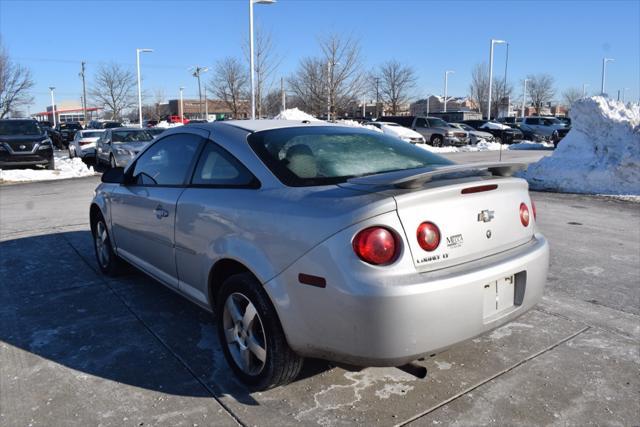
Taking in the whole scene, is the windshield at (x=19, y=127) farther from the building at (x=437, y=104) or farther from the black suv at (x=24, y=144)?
the building at (x=437, y=104)

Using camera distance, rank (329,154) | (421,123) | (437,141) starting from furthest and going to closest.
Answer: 1. (421,123)
2. (437,141)
3. (329,154)

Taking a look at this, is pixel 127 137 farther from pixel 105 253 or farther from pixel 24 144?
pixel 105 253

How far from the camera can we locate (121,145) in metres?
16.7

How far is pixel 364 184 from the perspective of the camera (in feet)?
9.05

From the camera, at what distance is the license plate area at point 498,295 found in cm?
271

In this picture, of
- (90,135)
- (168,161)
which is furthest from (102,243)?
(90,135)

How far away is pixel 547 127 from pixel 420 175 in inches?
1372

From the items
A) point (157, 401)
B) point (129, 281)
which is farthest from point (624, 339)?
point (129, 281)

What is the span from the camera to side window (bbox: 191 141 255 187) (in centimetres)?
318

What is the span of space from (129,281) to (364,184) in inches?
126

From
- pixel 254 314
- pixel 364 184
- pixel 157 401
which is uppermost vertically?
pixel 364 184

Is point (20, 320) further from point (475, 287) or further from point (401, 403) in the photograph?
point (475, 287)

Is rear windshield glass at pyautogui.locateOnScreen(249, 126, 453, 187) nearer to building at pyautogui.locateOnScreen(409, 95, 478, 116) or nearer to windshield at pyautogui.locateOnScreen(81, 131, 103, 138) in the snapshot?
windshield at pyautogui.locateOnScreen(81, 131, 103, 138)

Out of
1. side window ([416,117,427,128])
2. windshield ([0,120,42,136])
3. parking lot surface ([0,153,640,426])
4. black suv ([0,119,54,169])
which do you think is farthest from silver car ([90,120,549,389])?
side window ([416,117,427,128])
